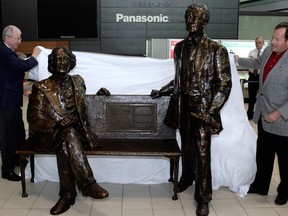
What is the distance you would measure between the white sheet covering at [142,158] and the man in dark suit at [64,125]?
54cm

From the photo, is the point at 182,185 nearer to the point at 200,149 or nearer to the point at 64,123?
the point at 200,149

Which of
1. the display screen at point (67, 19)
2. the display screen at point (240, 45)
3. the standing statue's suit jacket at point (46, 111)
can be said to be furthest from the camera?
the display screen at point (67, 19)

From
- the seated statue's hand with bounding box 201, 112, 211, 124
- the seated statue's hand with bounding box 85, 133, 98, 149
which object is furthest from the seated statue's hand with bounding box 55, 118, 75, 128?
the seated statue's hand with bounding box 201, 112, 211, 124

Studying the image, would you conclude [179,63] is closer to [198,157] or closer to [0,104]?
[198,157]

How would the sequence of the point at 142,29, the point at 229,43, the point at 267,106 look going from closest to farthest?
the point at 267,106 < the point at 229,43 < the point at 142,29

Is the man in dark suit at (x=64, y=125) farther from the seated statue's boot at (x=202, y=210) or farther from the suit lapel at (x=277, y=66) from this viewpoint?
the suit lapel at (x=277, y=66)

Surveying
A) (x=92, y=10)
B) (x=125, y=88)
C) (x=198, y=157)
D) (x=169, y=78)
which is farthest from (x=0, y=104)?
(x=92, y=10)

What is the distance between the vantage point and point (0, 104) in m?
3.86

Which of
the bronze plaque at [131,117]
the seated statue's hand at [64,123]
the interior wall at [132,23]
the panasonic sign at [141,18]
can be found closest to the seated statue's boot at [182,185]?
the bronze plaque at [131,117]

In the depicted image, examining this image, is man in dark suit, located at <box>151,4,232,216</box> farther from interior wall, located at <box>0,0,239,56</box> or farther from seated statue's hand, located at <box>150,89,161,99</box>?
interior wall, located at <box>0,0,239,56</box>

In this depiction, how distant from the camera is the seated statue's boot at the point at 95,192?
300 cm

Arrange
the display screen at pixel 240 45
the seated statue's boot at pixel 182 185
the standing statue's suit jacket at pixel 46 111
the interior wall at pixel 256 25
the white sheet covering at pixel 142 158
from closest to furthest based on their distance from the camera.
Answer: the standing statue's suit jacket at pixel 46 111 → the seated statue's boot at pixel 182 185 → the white sheet covering at pixel 142 158 → the display screen at pixel 240 45 → the interior wall at pixel 256 25

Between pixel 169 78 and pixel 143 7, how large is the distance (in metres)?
5.91

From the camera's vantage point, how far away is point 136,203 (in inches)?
137
